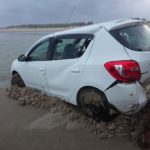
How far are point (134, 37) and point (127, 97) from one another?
3.72ft

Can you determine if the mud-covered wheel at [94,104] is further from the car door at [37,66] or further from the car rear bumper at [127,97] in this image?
the car door at [37,66]

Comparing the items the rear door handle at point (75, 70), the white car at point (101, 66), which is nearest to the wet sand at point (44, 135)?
the white car at point (101, 66)

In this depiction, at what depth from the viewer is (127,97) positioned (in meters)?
4.88

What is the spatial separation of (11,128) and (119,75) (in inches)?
93.5

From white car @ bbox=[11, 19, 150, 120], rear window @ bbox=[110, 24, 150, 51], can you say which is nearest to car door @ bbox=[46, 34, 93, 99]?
white car @ bbox=[11, 19, 150, 120]

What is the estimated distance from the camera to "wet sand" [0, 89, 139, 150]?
4.88 metres

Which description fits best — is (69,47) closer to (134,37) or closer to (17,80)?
(134,37)

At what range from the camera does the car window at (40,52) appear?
668cm

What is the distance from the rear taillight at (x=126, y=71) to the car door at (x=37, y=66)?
2101mm

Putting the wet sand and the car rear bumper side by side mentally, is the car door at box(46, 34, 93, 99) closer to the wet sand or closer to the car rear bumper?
the wet sand

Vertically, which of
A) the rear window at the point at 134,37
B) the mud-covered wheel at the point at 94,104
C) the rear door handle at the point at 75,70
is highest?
the rear window at the point at 134,37

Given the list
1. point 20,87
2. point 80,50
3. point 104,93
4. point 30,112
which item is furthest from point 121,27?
point 20,87

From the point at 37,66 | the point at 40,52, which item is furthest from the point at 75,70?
the point at 40,52

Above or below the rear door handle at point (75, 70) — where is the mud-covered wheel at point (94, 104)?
below
